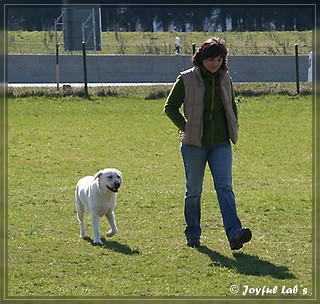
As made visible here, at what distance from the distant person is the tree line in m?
15.2

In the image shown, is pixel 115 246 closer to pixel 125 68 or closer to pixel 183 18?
pixel 125 68

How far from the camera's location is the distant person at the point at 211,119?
667cm

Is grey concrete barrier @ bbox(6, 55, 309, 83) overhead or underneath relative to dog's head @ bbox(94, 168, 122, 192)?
overhead

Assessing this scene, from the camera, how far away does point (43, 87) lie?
20328mm

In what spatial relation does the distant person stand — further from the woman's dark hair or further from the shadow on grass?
the shadow on grass

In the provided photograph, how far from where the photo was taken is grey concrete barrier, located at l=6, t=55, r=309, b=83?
22.2 meters

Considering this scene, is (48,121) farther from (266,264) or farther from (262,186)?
(266,264)

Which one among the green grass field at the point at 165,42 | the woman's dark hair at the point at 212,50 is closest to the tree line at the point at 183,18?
the green grass field at the point at 165,42

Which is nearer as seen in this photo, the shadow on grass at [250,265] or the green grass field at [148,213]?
the green grass field at [148,213]

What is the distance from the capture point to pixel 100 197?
7.46 meters

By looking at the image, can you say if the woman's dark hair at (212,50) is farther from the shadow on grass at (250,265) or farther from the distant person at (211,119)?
the shadow on grass at (250,265)

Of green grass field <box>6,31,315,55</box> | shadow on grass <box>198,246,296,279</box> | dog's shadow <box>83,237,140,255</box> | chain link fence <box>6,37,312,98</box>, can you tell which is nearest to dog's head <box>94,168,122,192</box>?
dog's shadow <box>83,237,140,255</box>

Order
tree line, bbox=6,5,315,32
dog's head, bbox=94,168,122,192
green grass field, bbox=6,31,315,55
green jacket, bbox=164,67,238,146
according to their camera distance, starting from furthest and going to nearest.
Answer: green grass field, bbox=6,31,315,55
tree line, bbox=6,5,315,32
dog's head, bbox=94,168,122,192
green jacket, bbox=164,67,238,146

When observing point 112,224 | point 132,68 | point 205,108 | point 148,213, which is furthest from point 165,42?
point 205,108
